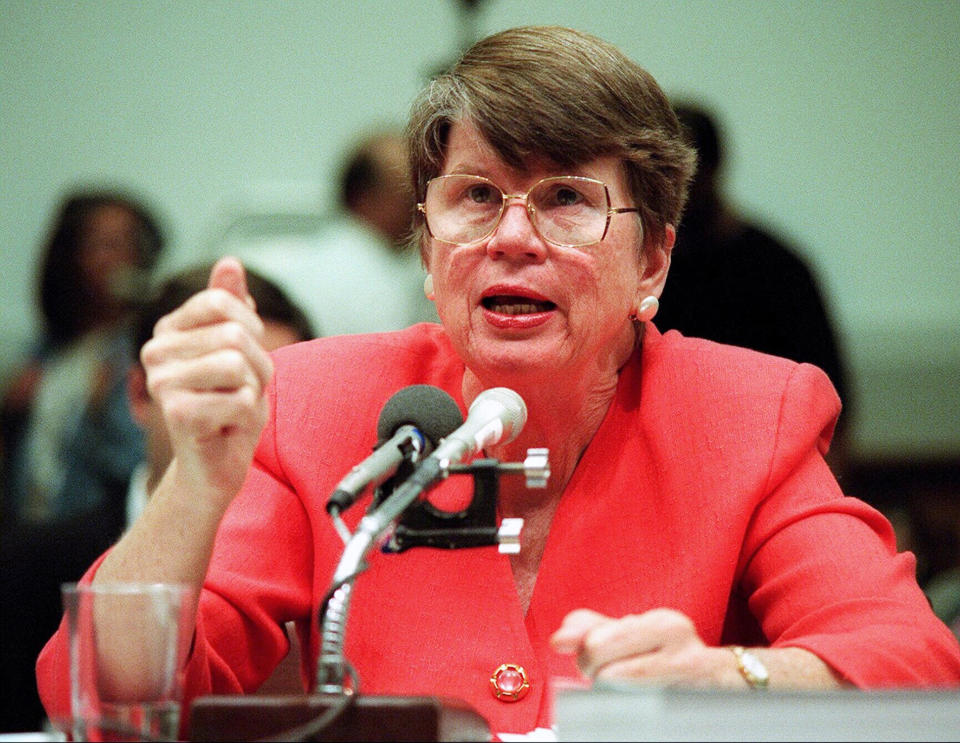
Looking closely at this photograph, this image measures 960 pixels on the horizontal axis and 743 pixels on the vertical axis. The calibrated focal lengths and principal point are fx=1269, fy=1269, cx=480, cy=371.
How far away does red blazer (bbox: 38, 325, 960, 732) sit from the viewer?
1.67 metres

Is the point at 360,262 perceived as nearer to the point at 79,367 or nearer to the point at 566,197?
the point at 79,367

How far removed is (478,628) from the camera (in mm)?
1748

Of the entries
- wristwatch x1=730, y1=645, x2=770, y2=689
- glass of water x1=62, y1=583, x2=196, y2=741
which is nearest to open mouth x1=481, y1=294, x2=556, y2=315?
wristwatch x1=730, y1=645, x2=770, y2=689

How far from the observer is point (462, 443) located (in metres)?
1.31

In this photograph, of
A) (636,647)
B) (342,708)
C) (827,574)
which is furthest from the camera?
(827,574)

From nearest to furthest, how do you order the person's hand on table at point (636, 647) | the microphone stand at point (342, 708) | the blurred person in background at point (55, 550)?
the microphone stand at point (342, 708), the person's hand on table at point (636, 647), the blurred person in background at point (55, 550)

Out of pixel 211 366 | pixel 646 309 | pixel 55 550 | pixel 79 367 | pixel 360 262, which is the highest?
pixel 211 366

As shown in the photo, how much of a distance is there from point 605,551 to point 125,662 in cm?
80

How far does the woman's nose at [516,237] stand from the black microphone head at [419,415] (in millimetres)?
508

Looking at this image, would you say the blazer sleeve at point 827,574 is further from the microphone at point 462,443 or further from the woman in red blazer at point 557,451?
the microphone at point 462,443

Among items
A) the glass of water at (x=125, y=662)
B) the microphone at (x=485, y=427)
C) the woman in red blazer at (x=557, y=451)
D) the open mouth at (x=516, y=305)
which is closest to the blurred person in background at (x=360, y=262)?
the woman in red blazer at (x=557, y=451)

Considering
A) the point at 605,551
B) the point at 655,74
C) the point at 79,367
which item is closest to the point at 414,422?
the point at 605,551

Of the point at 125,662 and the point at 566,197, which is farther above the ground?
the point at 566,197

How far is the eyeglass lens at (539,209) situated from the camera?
184 centimetres
